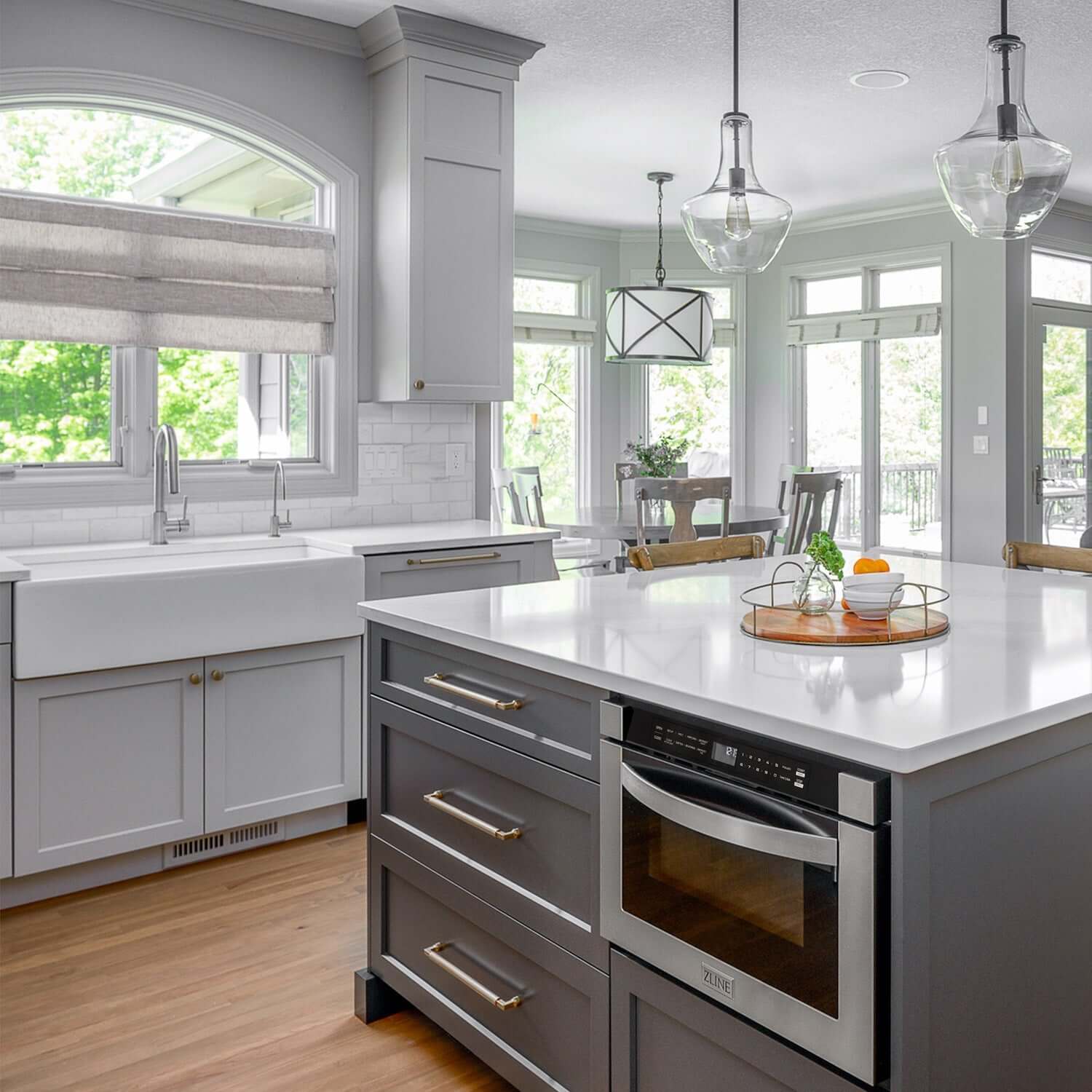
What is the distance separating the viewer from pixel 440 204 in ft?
13.0

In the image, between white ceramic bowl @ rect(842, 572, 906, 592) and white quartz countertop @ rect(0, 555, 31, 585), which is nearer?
white ceramic bowl @ rect(842, 572, 906, 592)

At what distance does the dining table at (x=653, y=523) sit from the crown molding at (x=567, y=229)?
2.58 m

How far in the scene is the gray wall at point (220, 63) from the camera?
11.0 ft

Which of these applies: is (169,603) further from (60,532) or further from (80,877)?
(80,877)

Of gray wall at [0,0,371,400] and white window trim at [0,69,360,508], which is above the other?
gray wall at [0,0,371,400]

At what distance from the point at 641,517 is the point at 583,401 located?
3.38 metres

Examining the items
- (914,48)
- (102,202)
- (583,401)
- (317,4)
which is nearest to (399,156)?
(317,4)

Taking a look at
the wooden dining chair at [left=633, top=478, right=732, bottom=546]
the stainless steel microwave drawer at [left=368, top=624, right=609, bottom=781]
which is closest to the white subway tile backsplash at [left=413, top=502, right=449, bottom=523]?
the wooden dining chair at [left=633, top=478, right=732, bottom=546]

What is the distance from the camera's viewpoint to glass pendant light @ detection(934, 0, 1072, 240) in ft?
6.46

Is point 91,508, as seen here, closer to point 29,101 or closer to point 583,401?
point 29,101

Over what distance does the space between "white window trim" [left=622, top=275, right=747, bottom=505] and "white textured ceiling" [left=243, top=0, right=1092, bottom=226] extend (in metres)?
1.19

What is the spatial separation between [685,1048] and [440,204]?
126 inches

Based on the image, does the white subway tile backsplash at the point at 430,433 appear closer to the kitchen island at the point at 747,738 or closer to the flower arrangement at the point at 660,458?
the flower arrangement at the point at 660,458

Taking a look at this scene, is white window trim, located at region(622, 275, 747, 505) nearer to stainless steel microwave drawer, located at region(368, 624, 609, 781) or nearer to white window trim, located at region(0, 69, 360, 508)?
white window trim, located at region(0, 69, 360, 508)
